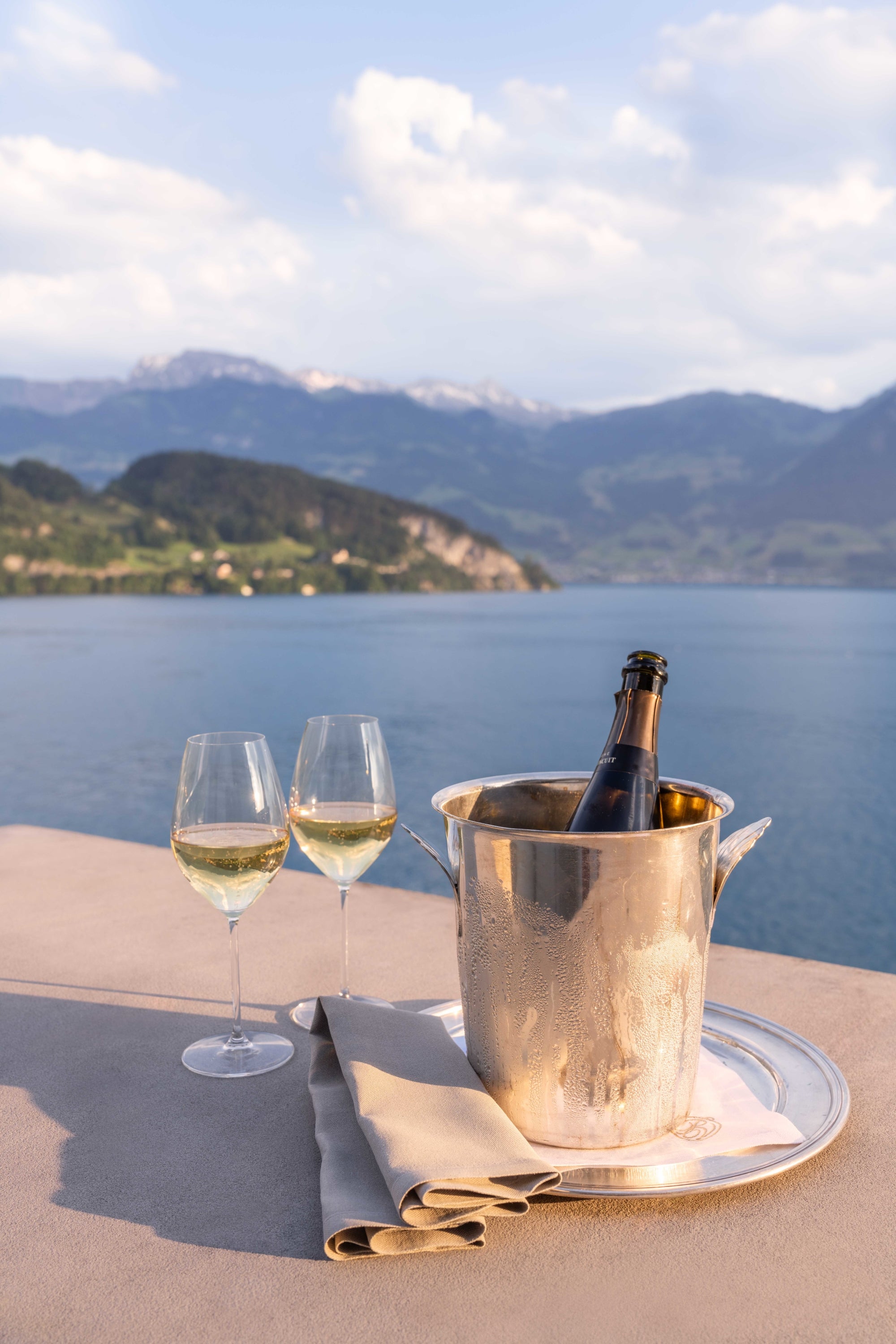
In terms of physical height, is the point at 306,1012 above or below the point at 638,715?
below

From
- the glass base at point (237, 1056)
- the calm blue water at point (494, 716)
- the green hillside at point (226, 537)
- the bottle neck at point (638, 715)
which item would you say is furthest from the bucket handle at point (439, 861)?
the green hillside at point (226, 537)

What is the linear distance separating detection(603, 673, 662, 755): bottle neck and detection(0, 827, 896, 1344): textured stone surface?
619mm

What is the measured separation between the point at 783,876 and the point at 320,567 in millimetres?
102417

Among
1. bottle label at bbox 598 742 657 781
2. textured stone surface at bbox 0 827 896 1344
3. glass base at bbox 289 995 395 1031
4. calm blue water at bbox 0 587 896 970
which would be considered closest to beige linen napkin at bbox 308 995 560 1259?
textured stone surface at bbox 0 827 896 1344


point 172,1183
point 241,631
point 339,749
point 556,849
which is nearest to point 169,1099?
point 172,1183

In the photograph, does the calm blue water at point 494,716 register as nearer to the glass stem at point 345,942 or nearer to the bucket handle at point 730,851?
the glass stem at point 345,942

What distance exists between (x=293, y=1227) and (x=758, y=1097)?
2.28ft

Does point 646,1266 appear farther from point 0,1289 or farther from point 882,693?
point 882,693

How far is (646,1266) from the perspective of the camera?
1036 millimetres

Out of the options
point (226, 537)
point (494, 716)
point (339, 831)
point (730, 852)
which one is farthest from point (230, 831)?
point (226, 537)

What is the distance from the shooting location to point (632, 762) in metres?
1.52

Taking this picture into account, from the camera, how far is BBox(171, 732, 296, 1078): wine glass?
156 cm

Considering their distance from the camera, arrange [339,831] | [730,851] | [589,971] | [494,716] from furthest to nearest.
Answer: [494,716], [339,831], [730,851], [589,971]

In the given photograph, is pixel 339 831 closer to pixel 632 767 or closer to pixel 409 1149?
pixel 632 767
